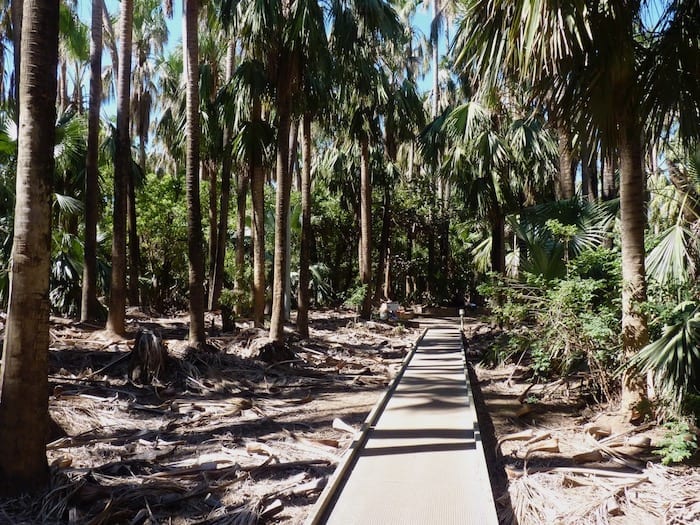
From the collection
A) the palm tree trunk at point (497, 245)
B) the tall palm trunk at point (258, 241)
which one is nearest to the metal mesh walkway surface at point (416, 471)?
the tall palm trunk at point (258, 241)

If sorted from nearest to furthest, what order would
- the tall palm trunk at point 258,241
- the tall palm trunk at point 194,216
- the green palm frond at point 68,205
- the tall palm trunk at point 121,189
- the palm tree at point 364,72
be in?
the tall palm trunk at point 194,216 → the tall palm trunk at point 121,189 → the palm tree at point 364,72 → the green palm frond at point 68,205 → the tall palm trunk at point 258,241

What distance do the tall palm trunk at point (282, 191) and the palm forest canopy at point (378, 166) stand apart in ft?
0.15

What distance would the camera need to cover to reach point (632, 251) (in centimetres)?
683

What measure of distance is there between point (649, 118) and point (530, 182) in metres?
9.83

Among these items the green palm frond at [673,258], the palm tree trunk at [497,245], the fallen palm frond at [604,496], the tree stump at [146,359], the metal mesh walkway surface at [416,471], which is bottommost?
the fallen palm frond at [604,496]

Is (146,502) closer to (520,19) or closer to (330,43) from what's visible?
(520,19)

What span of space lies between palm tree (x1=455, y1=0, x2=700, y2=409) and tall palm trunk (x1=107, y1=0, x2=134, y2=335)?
7.87 metres

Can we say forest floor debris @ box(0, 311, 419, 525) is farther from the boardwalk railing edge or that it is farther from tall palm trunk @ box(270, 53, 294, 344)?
tall palm trunk @ box(270, 53, 294, 344)

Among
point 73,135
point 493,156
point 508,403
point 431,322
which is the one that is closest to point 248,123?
point 73,135

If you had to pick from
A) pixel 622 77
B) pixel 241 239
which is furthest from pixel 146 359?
pixel 241 239

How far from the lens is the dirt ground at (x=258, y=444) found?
4793 millimetres

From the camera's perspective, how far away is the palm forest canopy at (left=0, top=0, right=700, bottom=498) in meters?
5.83

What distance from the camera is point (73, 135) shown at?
46.2 ft

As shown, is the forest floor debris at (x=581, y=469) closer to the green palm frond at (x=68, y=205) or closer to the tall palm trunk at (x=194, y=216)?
the tall palm trunk at (x=194, y=216)
